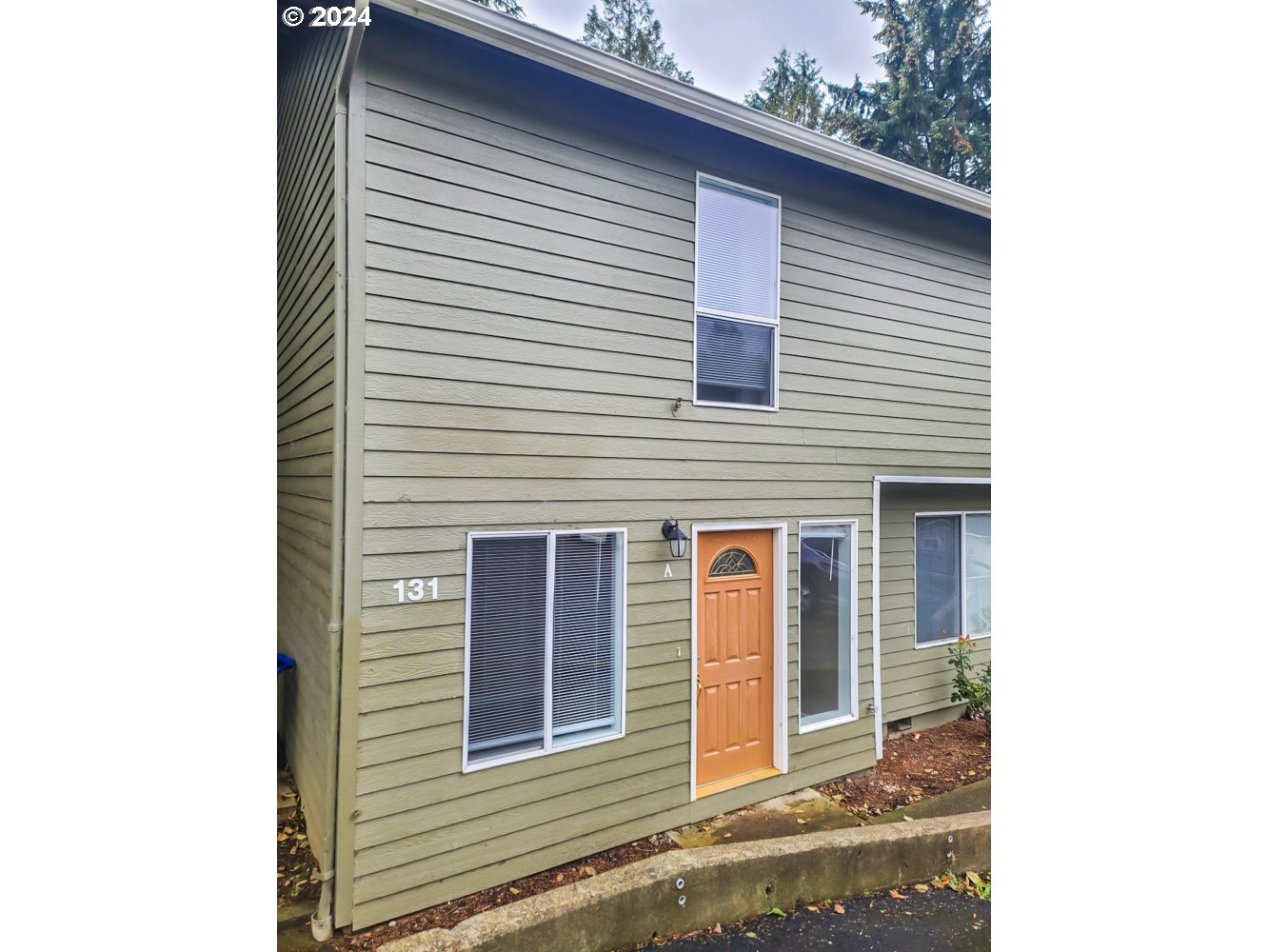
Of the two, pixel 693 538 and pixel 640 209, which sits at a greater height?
pixel 640 209

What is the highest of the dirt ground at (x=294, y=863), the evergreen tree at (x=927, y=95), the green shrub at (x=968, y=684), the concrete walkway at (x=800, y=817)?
the evergreen tree at (x=927, y=95)

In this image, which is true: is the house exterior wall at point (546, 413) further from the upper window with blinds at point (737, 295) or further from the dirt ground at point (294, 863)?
the dirt ground at point (294, 863)

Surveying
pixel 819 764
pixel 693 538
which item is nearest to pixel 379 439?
pixel 693 538

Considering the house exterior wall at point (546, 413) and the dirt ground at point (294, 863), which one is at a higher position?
the house exterior wall at point (546, 413)

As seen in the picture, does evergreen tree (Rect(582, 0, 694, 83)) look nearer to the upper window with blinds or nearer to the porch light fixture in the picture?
the upper window with blinds

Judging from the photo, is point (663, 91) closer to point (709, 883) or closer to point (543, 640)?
point (543, 640)

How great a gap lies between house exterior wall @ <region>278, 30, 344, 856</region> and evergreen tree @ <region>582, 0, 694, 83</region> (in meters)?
4.06

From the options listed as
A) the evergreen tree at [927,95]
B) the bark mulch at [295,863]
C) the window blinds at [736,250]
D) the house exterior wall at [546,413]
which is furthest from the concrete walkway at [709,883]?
the evergreen tree at [927,95]

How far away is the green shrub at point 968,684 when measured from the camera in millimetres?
5441

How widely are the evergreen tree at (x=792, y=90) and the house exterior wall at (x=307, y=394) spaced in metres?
4.68
